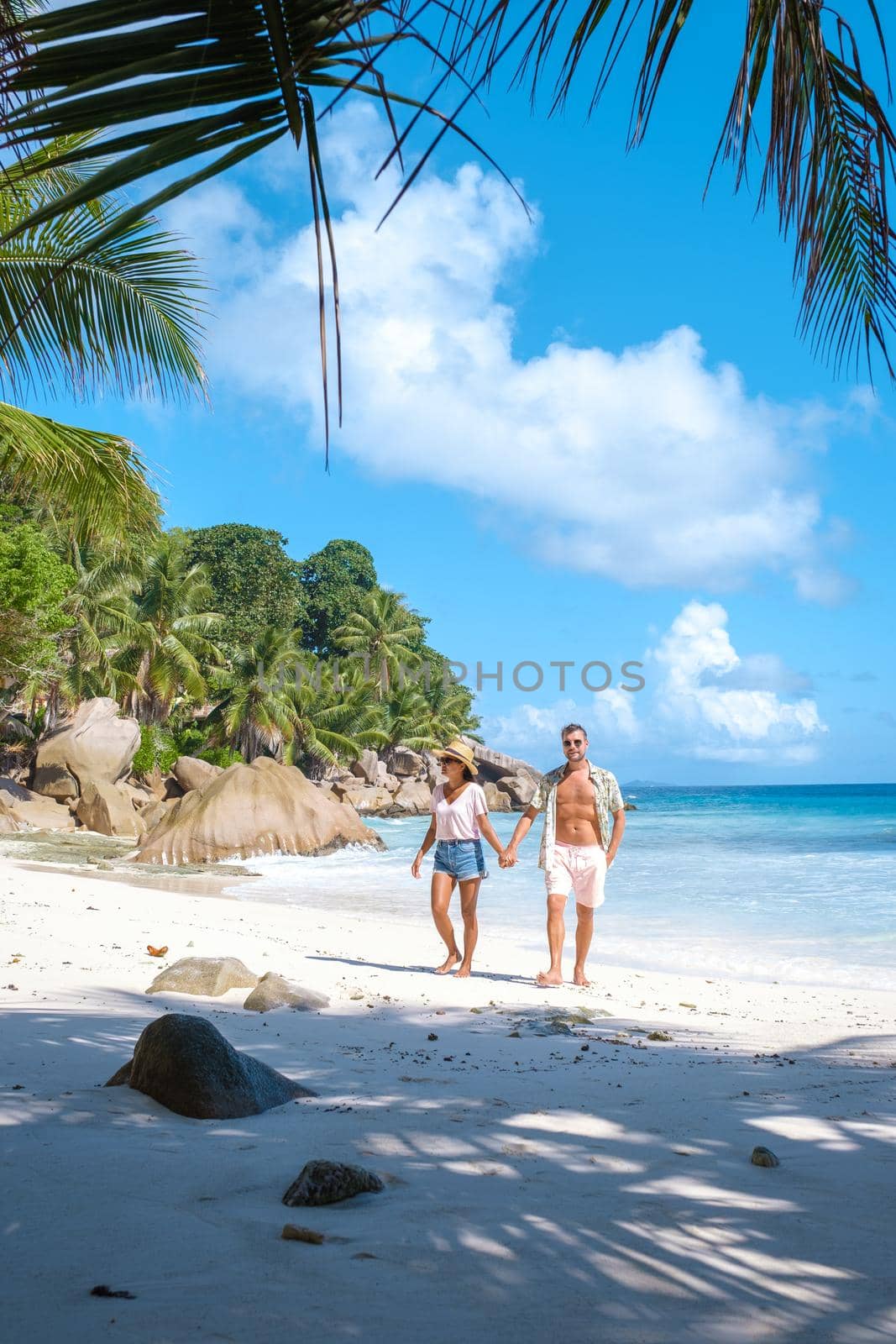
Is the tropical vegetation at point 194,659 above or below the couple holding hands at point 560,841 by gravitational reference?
above

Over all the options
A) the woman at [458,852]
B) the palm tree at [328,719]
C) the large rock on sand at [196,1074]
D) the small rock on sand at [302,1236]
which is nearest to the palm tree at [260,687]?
the palm tree at [328,719]

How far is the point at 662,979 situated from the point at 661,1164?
5459 millimetres

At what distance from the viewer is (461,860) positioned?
7625mm

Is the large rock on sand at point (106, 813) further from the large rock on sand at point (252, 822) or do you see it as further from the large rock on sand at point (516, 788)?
the large rock on sand at point (516, 788)

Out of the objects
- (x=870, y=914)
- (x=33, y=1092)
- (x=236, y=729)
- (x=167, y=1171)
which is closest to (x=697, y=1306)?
(x=167, y=1171)

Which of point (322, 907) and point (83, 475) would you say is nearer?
point (83, 475)

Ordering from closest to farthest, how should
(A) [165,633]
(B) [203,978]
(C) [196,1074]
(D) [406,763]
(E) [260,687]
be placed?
(C) [196,1074], (B) [203,978], (A) [165,633], (E) [260,687], (D) [406,763]

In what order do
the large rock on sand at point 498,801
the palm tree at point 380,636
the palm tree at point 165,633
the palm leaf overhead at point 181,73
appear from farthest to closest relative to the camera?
the large rock on sand at point 498,801
the palm tree at point 380,636
the palm tree at point 165,633
the palm leaf overhead at point 181,73

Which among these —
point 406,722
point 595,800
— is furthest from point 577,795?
point 406,722

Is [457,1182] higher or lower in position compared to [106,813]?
lower

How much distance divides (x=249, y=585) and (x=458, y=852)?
132ft

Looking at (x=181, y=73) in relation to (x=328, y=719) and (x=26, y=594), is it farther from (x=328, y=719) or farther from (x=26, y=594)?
(x=328, y=719)

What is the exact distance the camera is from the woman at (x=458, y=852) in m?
7.54

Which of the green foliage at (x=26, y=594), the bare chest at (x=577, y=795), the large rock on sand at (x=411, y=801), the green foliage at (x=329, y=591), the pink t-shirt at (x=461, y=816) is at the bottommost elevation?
the pink t-shirt at (x=461, y=816)
